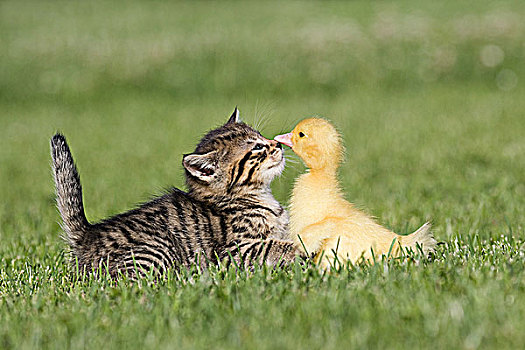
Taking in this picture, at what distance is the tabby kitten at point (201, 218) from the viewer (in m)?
4.76

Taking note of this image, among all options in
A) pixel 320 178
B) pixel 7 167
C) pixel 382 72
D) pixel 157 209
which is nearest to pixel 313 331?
pixel 320 178

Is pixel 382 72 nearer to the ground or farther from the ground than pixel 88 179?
farther from the ground

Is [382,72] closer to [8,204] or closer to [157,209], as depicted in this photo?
[8,204]

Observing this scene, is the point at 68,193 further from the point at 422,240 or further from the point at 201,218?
the point at 422,240

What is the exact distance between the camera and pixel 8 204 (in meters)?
9.02

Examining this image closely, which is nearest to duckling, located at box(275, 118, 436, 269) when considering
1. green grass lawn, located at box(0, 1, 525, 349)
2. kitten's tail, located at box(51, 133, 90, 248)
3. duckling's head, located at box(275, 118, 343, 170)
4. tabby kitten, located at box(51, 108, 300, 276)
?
duckling's head, located at box(275, 118, 343, 170)

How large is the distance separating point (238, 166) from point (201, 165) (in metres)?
0.30

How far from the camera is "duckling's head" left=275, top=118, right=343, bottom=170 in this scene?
461 cm

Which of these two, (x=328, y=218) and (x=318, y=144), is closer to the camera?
(x=328, y=218)

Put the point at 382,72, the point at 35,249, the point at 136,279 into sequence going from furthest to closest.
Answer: the point at 382,72, the point at 35,249, the point at 136,279

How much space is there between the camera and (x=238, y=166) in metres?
5.17

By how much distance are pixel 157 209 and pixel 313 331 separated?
6.90 feet

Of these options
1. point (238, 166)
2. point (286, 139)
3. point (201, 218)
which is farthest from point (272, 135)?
point (286, 139)

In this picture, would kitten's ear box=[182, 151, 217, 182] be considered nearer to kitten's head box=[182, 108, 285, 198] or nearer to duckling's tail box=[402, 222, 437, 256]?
kitten's head box=[182, 108, 285, 198]
